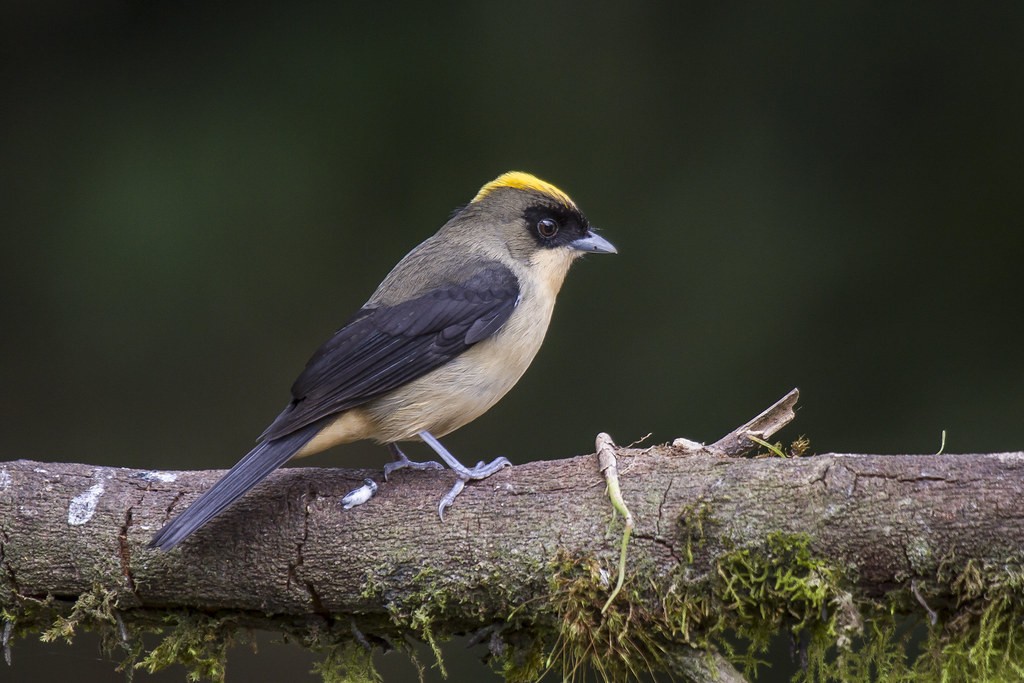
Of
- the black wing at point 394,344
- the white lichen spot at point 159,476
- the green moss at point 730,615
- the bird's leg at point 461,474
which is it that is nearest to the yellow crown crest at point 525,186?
the black wing at point 394,344

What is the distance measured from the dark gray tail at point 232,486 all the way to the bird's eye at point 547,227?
1.26 meters

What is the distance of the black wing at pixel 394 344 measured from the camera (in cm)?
335

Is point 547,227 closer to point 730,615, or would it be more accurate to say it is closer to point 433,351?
point 433,351

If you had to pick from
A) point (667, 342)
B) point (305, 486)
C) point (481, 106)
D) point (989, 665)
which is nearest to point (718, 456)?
point (989, 665)

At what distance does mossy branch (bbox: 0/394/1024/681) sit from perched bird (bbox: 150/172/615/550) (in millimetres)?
156

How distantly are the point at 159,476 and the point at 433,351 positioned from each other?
906 millimetres

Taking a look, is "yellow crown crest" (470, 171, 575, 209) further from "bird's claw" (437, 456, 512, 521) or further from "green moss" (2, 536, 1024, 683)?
"green moss" (2, 536, 1024, 683)

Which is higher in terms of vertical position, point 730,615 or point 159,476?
point 159,476

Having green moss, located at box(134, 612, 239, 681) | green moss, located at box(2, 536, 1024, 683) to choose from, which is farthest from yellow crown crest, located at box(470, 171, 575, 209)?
green moss, located at box(134, 612, 239, 681)

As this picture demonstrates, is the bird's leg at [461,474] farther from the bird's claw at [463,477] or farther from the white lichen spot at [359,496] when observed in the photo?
the white lichen spot at [359,496]

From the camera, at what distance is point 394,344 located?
3.53m

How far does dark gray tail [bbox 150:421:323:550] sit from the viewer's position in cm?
288

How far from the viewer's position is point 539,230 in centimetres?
410

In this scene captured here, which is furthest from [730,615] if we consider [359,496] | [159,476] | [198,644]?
[159,476]
